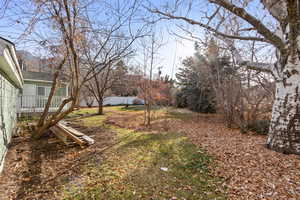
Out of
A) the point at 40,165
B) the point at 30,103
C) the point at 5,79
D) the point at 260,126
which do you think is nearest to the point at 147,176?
the point at 40,165

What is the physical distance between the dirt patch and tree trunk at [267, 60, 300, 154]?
16.1 feet

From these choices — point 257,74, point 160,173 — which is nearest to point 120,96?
point 257,74

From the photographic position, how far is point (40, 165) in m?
3.48

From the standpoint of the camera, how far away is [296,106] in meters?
3.49

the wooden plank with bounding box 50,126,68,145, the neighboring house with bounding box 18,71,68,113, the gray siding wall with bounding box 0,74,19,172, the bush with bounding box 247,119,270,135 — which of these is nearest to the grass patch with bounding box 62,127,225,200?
the wooden plank with bounding box 50,126,68,145

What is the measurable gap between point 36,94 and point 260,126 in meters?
15.6

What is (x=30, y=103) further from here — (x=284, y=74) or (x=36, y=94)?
(x=284, y=74)

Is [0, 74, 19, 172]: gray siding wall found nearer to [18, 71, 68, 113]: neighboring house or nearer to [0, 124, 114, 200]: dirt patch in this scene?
[0, 124, 114, 200]: dirt patch

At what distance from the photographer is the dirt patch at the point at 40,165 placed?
8.41 feet

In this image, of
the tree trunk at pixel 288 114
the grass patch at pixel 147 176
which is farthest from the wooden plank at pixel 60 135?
the tree trunk at pixel 288 114

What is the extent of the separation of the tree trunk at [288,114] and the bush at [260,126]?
3388 mm

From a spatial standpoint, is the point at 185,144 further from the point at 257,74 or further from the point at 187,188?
the point at 257,74

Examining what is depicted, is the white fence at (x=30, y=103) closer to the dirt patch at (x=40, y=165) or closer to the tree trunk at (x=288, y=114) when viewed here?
the dirt patch at (x=40, y=165)

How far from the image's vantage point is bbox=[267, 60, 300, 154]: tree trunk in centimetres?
349
